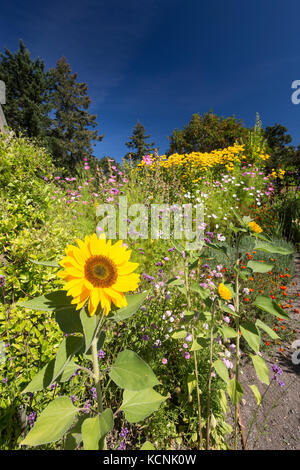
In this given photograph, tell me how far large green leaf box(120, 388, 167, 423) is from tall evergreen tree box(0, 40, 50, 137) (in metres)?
21.5

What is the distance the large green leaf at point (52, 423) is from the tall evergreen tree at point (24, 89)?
844 inches

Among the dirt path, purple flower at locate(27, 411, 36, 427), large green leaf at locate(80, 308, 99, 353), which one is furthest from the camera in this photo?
the dirt path

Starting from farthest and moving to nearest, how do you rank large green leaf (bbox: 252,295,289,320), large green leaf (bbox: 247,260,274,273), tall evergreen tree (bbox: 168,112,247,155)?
1. tall evergreen tree (bbox: 168,112,247,155)
2. large green leaf (bbox: 247,260,274,273)
3. large green leaf (bbox: 252,295,289,320)

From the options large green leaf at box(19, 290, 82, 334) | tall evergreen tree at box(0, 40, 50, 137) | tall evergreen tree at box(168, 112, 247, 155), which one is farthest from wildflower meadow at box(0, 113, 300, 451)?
tall evergreen tree at box(0, 40, 50, 137)

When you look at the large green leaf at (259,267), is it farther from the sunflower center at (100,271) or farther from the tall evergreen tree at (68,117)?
the tall evergreen tree at (68,117)

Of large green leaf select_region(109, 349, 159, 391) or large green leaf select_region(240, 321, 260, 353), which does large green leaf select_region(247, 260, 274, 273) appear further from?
large green leaf select_region(109, 349, 159, 391)

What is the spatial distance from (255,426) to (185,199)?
4456 millimetres

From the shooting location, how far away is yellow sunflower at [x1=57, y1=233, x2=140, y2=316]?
58 cm

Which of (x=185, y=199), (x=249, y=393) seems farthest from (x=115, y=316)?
(x=185, y=199)

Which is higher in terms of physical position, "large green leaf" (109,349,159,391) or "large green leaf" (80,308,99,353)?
"large green leaf" (80,308,99,353)

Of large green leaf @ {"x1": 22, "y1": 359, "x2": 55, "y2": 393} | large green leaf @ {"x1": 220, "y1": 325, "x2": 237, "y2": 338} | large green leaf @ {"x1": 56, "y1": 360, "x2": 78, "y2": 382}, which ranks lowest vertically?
large green leaf @ {"x1": 220, "y1": 325, "x2": 237, "y2": 338}

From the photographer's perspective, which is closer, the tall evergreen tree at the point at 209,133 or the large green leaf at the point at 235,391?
the large green leaf at the point at 235,391

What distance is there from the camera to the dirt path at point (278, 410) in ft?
4.93

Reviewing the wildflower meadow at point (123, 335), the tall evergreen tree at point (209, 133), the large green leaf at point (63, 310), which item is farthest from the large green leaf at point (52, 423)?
the tall evergreen tree at point (209, 133)
